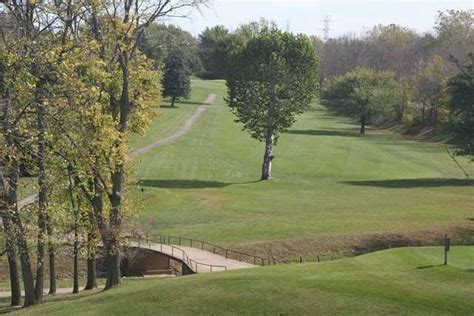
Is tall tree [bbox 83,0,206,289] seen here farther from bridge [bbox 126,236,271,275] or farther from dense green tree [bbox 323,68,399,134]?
dense green tree [bbox 323,68,399,134]

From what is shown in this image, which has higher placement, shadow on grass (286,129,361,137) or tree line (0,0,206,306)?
→ tree line (0,0,206,306)

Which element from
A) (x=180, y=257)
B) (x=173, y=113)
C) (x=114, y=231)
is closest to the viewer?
(x=114, y=231)

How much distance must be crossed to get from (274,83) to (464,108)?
1773 centimetres

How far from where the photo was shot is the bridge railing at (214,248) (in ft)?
125

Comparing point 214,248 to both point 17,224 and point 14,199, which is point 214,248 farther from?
point 17,224

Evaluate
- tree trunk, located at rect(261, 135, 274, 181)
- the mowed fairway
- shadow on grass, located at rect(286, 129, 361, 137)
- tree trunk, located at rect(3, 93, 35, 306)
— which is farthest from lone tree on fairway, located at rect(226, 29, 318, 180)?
shadow on grass, located at rect(286, 129, 361, 137)

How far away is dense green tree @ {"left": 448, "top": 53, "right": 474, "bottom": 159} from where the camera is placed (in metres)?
65.8

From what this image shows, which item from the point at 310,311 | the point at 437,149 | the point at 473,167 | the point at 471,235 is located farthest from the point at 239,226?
the point at 437,149

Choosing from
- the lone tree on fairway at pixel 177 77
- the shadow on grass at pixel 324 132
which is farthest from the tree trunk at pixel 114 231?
the lone tree on fairway at pixel 177 77

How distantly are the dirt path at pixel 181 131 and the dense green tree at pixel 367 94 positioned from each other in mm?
26263

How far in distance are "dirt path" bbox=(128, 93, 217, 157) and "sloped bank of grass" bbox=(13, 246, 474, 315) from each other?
1560 inches

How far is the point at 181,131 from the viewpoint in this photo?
4237 inches

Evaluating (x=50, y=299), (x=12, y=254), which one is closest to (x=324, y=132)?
(x=50, y=299)

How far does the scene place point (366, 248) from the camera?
4088 cm
